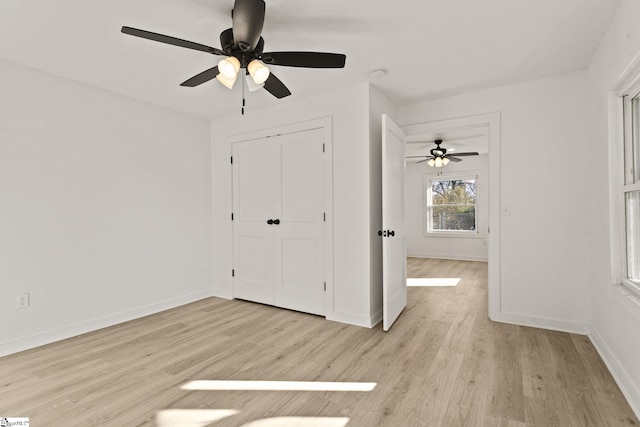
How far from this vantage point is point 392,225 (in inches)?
129

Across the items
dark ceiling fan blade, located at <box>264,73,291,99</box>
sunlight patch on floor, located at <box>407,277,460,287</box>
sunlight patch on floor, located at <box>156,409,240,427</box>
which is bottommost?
sunlight patch on floor, located at <box>156,409,240,427</box>

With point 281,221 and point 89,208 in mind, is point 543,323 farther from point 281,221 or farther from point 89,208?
point 89,208

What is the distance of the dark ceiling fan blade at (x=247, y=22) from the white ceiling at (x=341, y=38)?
0.29 meters

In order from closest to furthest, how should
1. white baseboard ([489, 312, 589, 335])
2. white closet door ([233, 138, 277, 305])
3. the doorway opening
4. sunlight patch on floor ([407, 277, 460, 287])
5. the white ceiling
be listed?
1. the white ceiling
2. white baseboard ([489, 312, 589, 335])
3. white closet door ([233, 138, 277, 305])
4. sunlight patch on floor ([407, 277, 460, 287])
5. the doorway opening

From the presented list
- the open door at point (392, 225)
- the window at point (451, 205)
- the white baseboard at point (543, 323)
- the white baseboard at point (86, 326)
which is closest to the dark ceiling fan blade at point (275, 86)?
the open door at point (392, 225)

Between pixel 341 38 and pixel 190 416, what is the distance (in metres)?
2.69

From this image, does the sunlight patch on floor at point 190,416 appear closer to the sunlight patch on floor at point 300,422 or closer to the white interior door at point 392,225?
the sunlight patch on floor at point 300,422

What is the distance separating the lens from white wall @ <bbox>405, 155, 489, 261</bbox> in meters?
7.32

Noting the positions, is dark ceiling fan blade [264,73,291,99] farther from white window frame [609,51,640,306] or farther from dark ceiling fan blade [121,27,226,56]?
white window frame [609,51,640,306]

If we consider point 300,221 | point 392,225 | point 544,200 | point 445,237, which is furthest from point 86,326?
point 445,237

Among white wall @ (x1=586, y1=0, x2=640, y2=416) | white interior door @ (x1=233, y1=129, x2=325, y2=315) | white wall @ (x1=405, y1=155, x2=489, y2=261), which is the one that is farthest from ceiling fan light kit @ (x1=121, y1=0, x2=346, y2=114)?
white wall @ (x1=405, y1=155, x2=489, y2=261)

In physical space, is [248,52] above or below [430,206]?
above

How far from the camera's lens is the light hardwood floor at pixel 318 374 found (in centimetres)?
185

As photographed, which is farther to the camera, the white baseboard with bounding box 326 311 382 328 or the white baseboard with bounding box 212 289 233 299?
the white baseboard with bounding box 212 289 233 299
